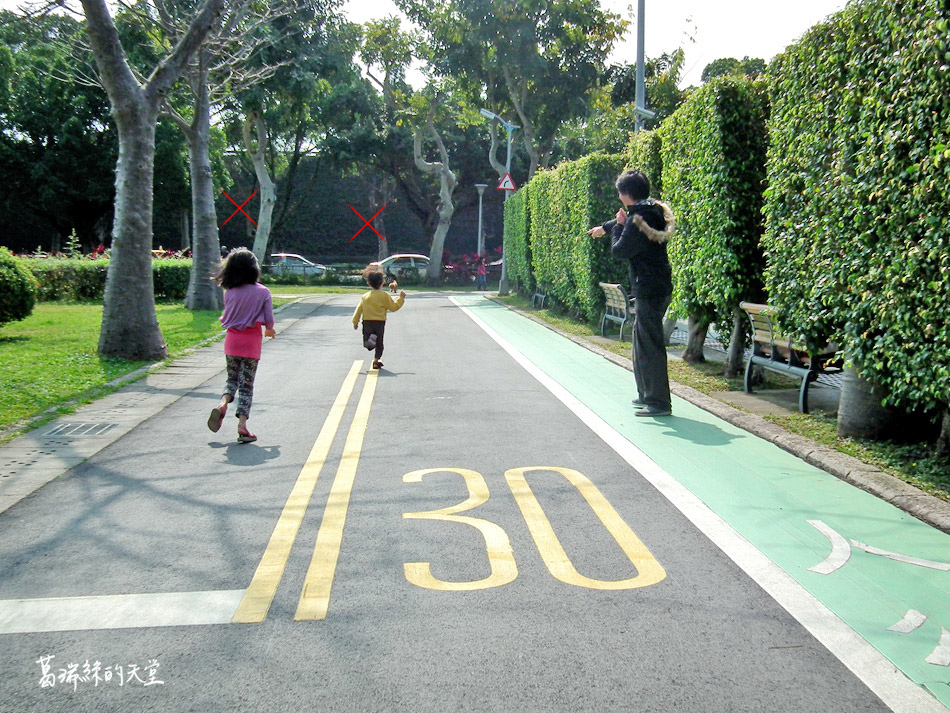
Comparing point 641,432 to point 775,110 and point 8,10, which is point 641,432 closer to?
point 775,110

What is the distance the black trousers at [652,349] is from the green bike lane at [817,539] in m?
0.26

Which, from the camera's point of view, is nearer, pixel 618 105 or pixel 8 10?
pixel 8 10

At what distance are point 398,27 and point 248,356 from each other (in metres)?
30.9

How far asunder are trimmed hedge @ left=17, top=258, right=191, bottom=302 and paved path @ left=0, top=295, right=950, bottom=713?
61.9ft

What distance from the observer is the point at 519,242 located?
27203 mm

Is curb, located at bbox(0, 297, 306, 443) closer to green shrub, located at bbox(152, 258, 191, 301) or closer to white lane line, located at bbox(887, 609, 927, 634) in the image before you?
white lane line, located at bbox(887, 609, 927, 634)

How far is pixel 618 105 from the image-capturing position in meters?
36.5

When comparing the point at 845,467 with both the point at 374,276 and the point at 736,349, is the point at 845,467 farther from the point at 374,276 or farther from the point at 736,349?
the point at 374,276

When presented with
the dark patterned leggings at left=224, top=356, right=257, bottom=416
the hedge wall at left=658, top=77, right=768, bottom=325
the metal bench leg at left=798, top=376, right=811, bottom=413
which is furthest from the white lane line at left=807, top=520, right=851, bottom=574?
the hedge wall at left=658, top=77, right=768, bottom=325

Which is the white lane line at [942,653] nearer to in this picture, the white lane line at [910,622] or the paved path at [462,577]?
the paved path at [462,577]

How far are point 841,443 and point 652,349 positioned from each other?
6.51ft

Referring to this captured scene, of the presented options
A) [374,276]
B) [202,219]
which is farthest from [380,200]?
[374,276]

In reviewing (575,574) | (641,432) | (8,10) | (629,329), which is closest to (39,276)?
(8,10)

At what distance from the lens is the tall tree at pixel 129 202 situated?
12.4 meters
